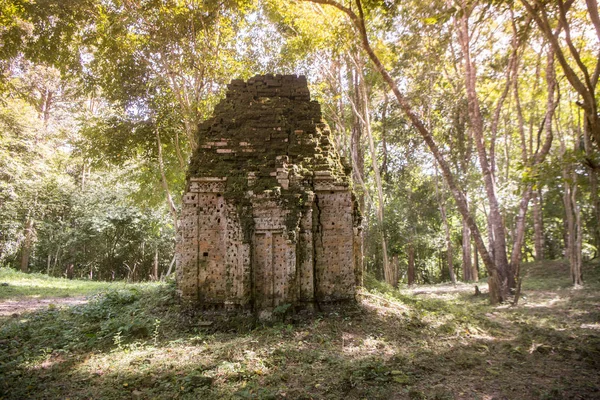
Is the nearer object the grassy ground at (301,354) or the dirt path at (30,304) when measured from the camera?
the grassy ground at (301,354)

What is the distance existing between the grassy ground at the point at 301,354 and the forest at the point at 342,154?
0.16ft

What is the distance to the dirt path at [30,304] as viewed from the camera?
9.81m

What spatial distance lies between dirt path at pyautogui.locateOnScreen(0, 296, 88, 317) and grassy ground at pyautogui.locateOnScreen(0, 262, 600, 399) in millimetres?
1255

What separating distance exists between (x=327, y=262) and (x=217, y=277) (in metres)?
2.31

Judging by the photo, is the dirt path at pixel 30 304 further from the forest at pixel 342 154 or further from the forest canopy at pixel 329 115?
the forest canopy at pixel 329 115

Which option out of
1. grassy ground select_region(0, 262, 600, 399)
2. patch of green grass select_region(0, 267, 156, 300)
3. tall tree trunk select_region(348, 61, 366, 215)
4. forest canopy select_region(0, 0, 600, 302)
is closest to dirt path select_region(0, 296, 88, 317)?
patch of green grass select_region(0, 267, 156, 300)

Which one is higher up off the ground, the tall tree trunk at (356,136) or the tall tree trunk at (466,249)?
the tall tree trunk at (356,136)

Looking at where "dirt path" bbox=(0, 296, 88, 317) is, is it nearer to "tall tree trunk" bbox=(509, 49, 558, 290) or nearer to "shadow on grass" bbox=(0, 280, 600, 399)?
"shadow on grass" bbox=(0, 280, 600, 399)

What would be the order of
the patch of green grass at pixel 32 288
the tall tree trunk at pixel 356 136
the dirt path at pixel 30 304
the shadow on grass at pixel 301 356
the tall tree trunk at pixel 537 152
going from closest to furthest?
the shadow on grass at pixel 301 356 → the dirt path at pixel 30 304 → the tall tree trunk at pixel 537 152 → the patch of green grass at pixel 32 288 → the tall tree trunk at pixel 356 136

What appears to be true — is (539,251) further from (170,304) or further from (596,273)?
(170,304)

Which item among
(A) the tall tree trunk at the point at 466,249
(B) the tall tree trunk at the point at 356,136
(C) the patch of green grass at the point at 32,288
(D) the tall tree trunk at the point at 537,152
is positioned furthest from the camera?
(A) the tall tree trunk at the point at 466,249

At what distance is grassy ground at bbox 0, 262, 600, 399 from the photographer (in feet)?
16.3

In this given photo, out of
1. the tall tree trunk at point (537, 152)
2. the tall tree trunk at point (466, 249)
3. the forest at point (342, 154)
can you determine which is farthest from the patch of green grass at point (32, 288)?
the tall tree trunk at point (466, 249)

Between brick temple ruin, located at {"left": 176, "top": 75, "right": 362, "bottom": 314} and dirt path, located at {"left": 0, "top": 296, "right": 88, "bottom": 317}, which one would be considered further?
dirt path, located at {"left": 0, "top": 296, "right": 88, "bottom": 317}
